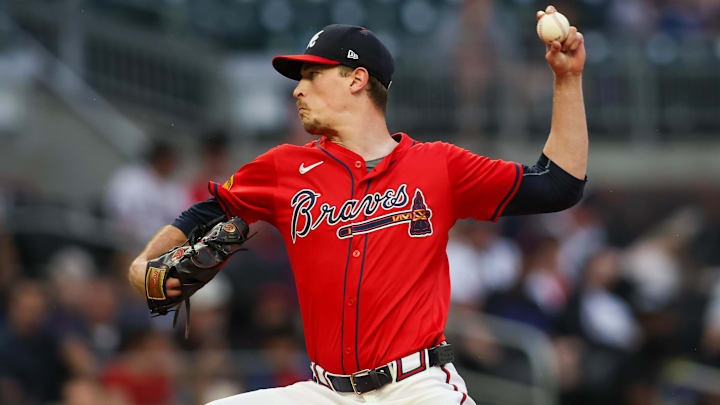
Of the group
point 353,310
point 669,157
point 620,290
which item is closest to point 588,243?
point 620,290

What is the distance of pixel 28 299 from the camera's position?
24.0 ft

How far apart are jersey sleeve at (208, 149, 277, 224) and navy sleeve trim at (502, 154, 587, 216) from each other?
0.88 meters

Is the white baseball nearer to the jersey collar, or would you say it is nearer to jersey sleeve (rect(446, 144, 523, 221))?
jersey sleeve (rect(446, 144, 523, 221))

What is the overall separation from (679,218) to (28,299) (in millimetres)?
7707

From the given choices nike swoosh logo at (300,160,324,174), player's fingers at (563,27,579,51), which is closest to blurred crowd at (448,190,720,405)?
nike swoosh logo at (300,160,324,174)

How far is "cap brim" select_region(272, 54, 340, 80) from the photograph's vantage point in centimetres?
383

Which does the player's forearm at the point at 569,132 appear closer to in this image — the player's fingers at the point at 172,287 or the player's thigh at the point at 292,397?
the player's thigh at the point at 292,397

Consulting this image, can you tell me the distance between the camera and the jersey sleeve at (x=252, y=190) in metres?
3.86

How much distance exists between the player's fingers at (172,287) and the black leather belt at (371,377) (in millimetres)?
A: 619

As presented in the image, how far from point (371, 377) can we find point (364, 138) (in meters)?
0.90

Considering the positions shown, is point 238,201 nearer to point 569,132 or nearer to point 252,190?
point 252,190

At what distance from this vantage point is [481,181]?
12.3 feet

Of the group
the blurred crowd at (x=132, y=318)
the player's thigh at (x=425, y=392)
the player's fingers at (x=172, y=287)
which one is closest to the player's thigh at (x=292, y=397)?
the player's thigh at (x=425, y=392)

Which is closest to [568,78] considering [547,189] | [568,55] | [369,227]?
[568,55]
